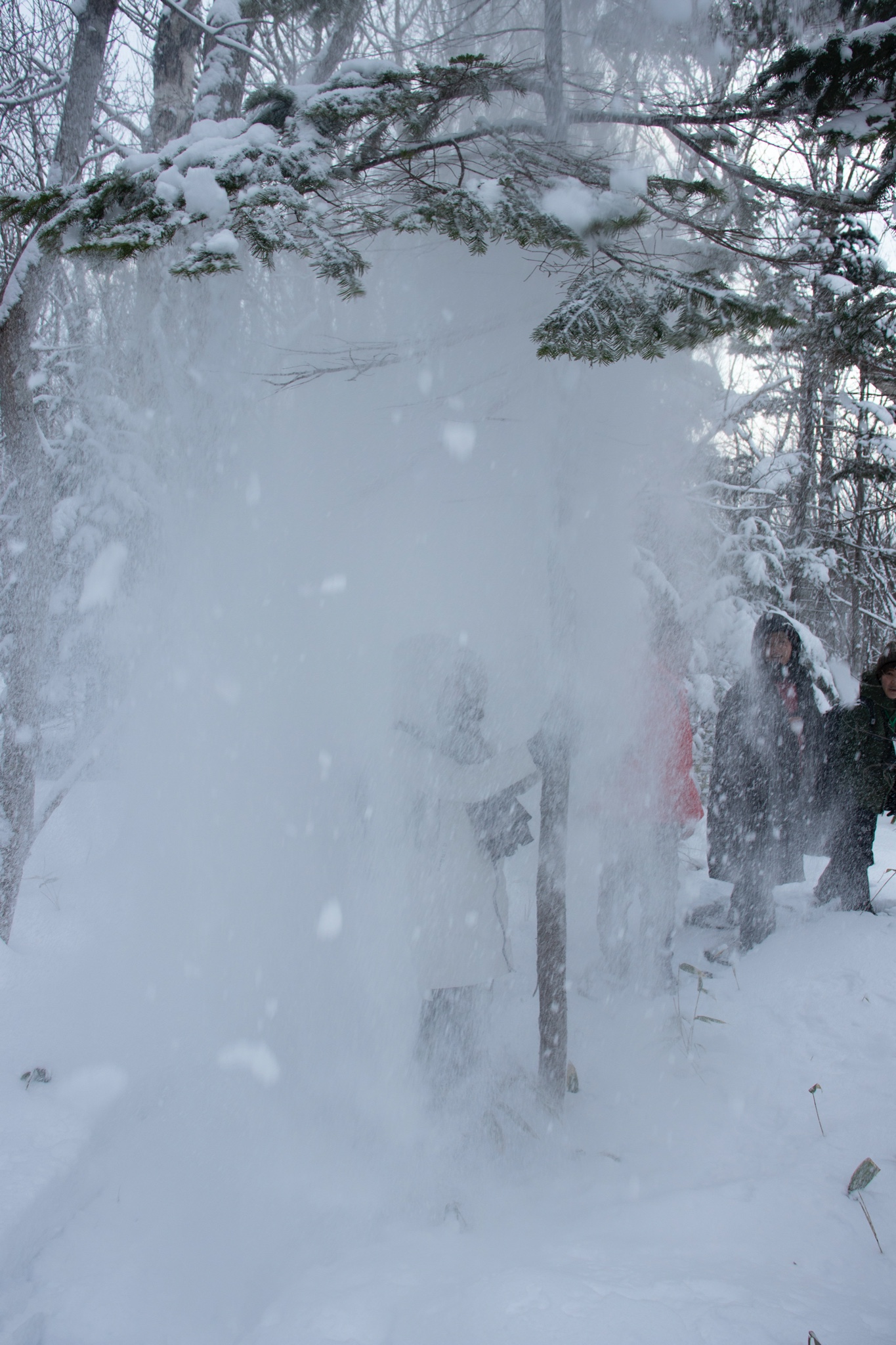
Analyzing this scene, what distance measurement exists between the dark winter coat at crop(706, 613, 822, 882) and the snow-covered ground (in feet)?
1.74

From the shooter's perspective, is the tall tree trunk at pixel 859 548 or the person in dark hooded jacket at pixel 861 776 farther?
the tall tree trunk at pixel 859 548

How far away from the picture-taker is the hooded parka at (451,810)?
10.1 feet

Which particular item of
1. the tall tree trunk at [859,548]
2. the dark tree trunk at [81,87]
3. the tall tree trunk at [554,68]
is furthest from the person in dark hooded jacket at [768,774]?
the dark tree trunk at [81,87]

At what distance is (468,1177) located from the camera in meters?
2.84

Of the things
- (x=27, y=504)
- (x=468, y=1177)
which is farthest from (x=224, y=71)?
(x=468, y=1177)

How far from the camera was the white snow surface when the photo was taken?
2.20 m

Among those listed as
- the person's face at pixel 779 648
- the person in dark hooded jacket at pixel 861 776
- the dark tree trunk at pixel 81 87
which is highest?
the dark tree trunk at pixel 81 87

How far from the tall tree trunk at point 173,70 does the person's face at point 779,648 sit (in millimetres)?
5229

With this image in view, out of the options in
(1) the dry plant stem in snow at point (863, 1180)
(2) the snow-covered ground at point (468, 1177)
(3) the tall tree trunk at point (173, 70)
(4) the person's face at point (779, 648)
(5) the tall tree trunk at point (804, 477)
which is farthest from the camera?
(5) the tall tree trunk at point (804, 477)

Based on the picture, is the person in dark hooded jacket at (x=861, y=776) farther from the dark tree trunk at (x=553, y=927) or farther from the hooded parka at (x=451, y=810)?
the hooded parka at (x=451, y=810)

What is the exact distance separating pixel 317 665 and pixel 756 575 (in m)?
4.53

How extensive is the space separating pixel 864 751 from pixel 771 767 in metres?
0.59

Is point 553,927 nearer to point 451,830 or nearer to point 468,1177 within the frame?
point 451,830

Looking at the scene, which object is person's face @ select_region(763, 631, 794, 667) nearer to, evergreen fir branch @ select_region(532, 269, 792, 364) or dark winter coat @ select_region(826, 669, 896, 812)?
dark winter coat @ select_region(826, 669, 896, 812)
